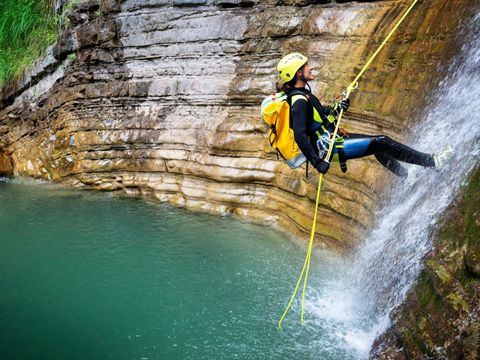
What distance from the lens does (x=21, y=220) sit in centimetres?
963

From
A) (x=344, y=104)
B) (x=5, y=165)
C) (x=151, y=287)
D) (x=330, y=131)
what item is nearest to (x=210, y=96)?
(x=151, y=287)

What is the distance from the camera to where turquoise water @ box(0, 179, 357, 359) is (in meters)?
5.21

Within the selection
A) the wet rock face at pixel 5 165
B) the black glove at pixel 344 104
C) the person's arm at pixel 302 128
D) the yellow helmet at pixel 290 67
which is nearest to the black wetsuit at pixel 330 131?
the person's arm at pixel 302 128

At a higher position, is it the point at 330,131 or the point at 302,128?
the point at 330,131

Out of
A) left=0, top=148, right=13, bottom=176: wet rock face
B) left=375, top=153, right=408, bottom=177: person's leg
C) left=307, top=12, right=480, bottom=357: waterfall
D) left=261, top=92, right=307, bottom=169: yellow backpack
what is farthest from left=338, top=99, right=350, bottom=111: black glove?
left=0, top=148, right=13, bottom=176: wet rock face

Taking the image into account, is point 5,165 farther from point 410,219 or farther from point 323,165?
point 410,219

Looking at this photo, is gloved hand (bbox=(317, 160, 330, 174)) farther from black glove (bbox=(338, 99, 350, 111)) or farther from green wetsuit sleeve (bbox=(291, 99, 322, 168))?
black glove (bbox=(338, 99, 350, 111))

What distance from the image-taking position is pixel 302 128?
4891 millimetres

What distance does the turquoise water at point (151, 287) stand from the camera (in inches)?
205

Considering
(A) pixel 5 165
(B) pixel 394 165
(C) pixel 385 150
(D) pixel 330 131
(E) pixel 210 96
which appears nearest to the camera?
(C) pixel 385 150

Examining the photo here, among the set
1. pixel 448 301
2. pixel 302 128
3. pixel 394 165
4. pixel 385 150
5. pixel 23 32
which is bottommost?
pixel 448 301

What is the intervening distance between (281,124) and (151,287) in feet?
10.0

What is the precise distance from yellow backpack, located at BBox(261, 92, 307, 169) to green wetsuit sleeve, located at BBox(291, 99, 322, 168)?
24 cm

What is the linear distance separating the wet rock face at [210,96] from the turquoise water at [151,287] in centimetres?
85
